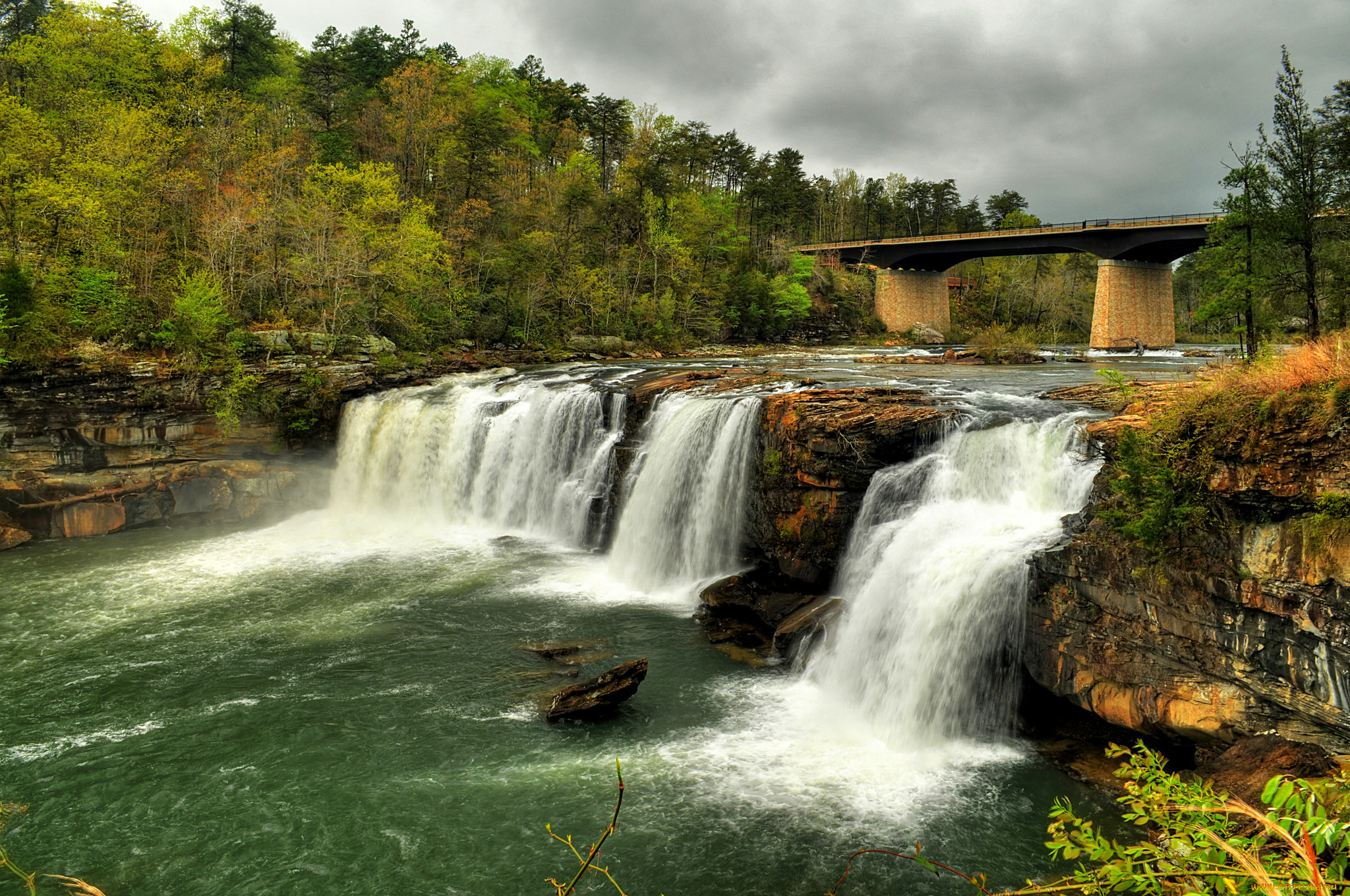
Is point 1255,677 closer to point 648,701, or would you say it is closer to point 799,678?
point 799,678

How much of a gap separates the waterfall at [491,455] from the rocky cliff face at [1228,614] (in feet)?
37.4

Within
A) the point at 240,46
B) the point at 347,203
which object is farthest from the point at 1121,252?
the point at 240,46

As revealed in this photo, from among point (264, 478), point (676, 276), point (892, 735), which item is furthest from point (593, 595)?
point (676, 276)

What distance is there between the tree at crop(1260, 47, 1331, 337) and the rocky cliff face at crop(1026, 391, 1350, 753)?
41.0 feet

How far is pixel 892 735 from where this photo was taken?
1005 centimetres

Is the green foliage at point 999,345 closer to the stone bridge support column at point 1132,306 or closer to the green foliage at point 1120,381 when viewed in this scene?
the stone bridge support column at point 1132,306

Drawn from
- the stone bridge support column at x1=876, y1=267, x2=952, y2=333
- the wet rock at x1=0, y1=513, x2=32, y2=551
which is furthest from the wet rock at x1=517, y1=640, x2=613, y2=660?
the stone bridge support column at x1=876, y1=267, x2=952, y2=333

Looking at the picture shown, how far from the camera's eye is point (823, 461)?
549 inches

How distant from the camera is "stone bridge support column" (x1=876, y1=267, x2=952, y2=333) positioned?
57.9 meters

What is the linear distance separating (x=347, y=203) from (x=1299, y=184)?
32.7 meters

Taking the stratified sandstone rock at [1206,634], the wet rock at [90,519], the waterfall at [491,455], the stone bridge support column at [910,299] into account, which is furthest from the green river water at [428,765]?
the stone bridge support column at [910,299]

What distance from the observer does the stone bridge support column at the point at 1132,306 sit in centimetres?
4059

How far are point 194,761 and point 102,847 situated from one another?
5.00 feet

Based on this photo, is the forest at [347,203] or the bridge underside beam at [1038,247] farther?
the bridge underside beam at [1038,247]
